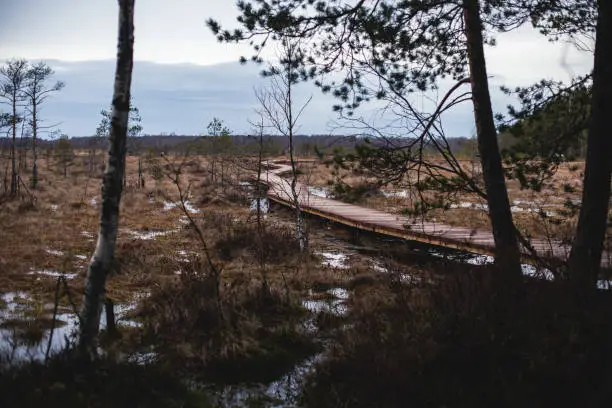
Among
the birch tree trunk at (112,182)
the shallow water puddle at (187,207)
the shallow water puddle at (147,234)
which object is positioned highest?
the birch tree trunk at (112,182)

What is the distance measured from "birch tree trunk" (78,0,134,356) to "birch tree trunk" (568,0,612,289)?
13.4 ft

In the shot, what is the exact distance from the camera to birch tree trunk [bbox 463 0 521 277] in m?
5.58

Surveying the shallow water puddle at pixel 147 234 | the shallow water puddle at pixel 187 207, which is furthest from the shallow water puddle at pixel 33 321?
the shallow water puddle at pixel 187 207

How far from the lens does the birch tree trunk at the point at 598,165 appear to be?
15.4 feet

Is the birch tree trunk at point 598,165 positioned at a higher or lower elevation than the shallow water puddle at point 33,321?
higher

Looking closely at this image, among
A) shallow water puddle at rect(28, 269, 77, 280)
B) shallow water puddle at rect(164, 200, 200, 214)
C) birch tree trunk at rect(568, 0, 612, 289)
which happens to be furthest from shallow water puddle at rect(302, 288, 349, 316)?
shallow water puddle at rect(164, 200, 200, 214)

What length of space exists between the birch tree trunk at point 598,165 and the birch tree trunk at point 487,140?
79 cm

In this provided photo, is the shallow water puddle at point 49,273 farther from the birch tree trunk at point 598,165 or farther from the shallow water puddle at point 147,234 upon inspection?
the birch tree trunk at point 598,165

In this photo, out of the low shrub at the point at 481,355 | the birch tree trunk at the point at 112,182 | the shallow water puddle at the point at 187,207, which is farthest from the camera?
the shallow water puddle at the point at 187,207

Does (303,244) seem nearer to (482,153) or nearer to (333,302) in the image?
(333,302)

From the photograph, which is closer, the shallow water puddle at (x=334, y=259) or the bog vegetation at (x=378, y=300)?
the bog vegetation at (x=378, y=300)

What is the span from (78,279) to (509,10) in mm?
7065

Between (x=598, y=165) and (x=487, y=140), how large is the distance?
1196 mm

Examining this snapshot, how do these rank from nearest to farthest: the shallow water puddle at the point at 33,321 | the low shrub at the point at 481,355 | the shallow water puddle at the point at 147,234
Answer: the low shrub at the point at 481,355 < the shallow water puddle at the point at 33,321 < the shallow water puddle at the point at 147,234
